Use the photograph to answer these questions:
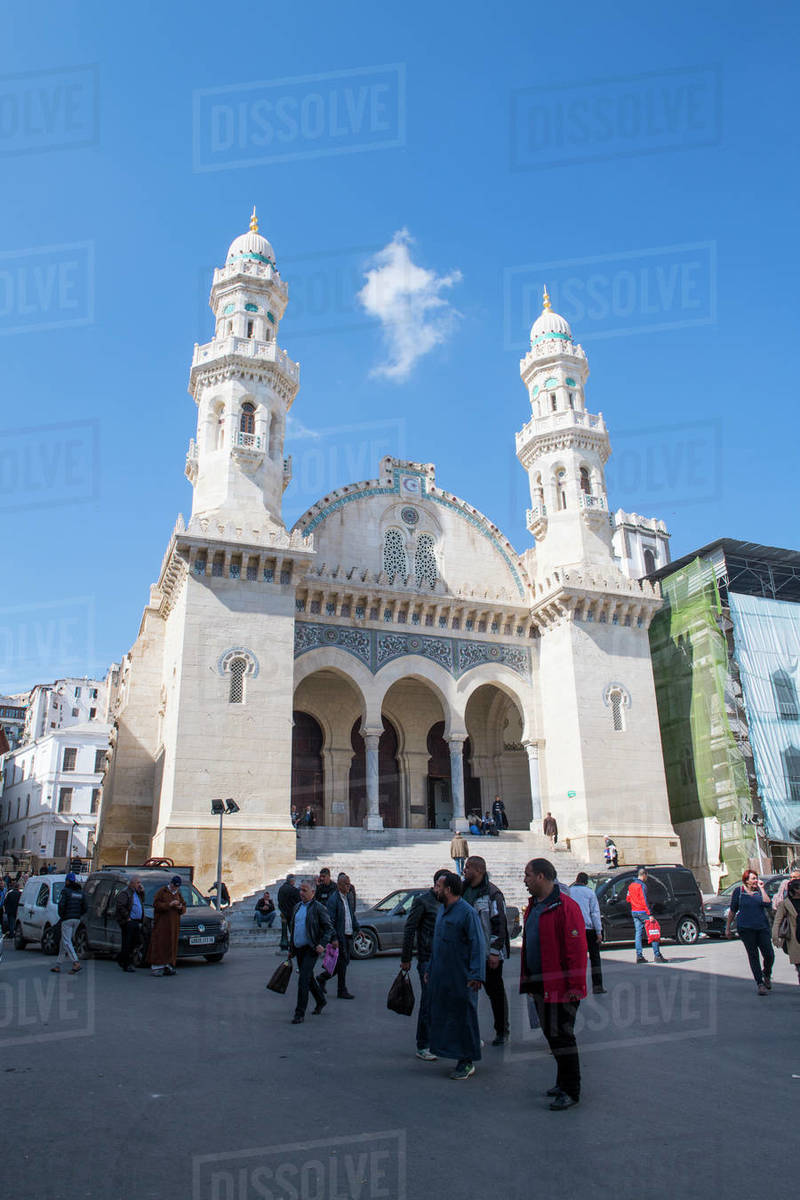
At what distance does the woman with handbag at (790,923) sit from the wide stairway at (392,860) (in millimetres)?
10359

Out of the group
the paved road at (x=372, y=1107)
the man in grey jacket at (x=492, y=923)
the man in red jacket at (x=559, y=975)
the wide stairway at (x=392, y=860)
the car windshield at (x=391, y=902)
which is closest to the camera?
the paved road at (x=372, y=1107)

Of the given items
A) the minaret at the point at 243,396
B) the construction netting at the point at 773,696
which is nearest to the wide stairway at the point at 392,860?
the construction netting at the point at 773,696

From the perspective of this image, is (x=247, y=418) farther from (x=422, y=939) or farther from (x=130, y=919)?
(x=422, y=939)

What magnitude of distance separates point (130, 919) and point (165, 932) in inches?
28.9

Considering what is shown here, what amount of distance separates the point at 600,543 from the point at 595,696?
16.7 feet

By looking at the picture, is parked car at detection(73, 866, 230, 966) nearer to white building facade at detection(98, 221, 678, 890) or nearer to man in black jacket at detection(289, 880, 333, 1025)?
white building facade at detection(98, 221, 678, 890)

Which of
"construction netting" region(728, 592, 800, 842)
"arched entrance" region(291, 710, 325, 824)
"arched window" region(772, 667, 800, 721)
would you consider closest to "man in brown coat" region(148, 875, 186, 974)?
"arched entrance" region(291, 710, 325, 824)

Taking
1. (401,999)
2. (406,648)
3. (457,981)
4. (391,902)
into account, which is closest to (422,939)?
(401,999)

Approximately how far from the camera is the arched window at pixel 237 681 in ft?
69.1

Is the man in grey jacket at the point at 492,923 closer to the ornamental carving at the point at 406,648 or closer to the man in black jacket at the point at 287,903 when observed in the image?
the man in black jacket at the point at 287,903

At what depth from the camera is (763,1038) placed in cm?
716

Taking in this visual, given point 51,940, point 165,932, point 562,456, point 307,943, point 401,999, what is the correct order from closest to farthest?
point 401,999, point 307,943, point 165,932, point 51,940, point 562,456

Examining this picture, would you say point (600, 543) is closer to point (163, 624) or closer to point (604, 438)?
point (604, 438)

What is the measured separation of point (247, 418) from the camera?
80.6ft
